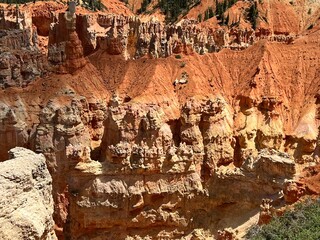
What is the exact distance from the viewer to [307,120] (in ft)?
138

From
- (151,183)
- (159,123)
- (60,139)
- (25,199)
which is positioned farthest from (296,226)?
(60,139)

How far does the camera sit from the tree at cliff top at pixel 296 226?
2086 cm

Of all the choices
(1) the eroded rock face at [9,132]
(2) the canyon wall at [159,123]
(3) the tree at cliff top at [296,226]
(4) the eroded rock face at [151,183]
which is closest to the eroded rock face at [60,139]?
(2) the canyon wall at [159,123]

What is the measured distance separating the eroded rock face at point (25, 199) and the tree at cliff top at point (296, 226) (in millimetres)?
9281

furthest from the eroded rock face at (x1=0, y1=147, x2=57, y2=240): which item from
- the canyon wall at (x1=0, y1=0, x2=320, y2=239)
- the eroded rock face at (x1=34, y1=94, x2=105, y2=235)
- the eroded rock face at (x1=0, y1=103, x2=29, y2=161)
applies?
the eroded rock face at (x1=0, y1=103, x2=29, y2=161)

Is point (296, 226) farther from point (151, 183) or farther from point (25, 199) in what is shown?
point (151, 183)

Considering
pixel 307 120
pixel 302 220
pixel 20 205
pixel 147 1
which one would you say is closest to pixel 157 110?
pixel 307 120

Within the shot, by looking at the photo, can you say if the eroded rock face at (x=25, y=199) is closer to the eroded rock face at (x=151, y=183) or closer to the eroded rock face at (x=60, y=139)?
the eroded rock face at (x=151, y=183)

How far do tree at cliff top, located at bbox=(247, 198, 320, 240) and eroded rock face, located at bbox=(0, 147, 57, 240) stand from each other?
30.5 ft

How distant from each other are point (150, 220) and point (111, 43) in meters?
16.7

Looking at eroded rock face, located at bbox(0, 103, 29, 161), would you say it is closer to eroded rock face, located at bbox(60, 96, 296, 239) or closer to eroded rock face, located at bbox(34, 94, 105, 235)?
eroded rock face, located at bbox(34, 94, 105, 235)

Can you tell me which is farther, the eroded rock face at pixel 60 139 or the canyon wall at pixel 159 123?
the eroded rock face at pixel 60 139

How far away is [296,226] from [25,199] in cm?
1134

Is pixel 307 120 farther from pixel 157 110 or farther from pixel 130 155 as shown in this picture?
pixel 130 155
